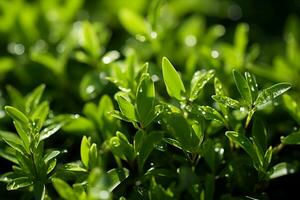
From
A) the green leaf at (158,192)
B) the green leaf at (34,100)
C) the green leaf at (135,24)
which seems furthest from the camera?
the green leaf at (135,24)

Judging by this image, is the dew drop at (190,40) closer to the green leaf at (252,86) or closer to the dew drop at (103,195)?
the green leaf at (252,86)

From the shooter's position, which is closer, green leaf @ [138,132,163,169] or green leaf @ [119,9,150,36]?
green leaf @ [138,132,163,169]

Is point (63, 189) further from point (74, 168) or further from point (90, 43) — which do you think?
point (90, 43)

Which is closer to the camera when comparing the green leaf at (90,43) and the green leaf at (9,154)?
the green leaf at (9,154)

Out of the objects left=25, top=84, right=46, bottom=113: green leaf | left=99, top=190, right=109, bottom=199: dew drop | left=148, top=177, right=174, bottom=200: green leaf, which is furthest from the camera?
left=25, top=84, right=46, bottom=113: green leaf

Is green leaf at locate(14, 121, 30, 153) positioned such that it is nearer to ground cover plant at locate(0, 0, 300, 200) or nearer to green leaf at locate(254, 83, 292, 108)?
ground cover plant at locate(0, 0, 300, 200)

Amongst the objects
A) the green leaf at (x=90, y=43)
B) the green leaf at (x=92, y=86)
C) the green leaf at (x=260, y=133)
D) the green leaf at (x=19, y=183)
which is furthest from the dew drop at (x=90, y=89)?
the green leaf at (x=260, y=133)

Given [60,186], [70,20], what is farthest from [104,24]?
[60,186]

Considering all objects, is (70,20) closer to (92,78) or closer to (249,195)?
(92,78)

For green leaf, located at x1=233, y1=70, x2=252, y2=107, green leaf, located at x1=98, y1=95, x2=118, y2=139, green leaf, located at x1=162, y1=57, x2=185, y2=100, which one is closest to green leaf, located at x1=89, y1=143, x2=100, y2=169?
green leaf, located at x1=98, y1=95, x2=118, y2=139
